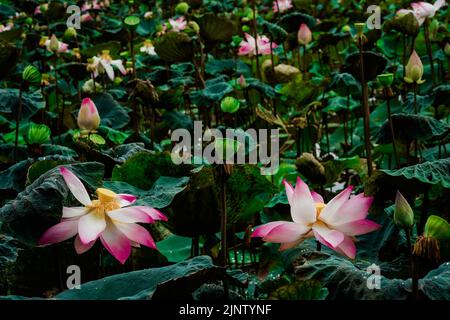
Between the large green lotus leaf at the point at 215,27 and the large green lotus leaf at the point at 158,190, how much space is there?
1326 millimetres

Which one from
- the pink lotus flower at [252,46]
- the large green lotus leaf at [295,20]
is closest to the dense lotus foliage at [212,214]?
the pink lotus flower at [252,46]

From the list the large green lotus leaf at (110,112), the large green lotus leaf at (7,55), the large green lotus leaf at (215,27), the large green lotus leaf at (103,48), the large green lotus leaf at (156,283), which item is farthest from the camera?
the large green lotus leaf at (103,48)

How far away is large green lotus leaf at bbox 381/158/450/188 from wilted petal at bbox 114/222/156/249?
1.16 feet

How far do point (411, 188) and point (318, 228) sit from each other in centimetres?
27

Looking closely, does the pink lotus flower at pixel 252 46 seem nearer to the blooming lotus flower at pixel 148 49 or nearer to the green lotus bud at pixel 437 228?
the blooming lotus flower at pixel 148 49

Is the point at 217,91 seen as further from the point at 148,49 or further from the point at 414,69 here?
the point at 148,49

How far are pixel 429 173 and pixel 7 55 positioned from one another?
86 centimetres

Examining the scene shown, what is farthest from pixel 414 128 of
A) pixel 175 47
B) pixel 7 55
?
pixel 175 47

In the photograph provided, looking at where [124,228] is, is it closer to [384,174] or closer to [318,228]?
[318,228]

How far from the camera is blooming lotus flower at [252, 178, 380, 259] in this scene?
0.79 metres

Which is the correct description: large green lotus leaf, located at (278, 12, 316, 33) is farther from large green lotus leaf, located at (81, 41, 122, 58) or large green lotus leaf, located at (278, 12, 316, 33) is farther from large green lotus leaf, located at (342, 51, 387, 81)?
large green lotus leaf, located at (342, 51, 387, 81)

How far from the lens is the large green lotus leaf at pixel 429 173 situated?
0.95m

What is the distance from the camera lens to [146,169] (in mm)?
1048
